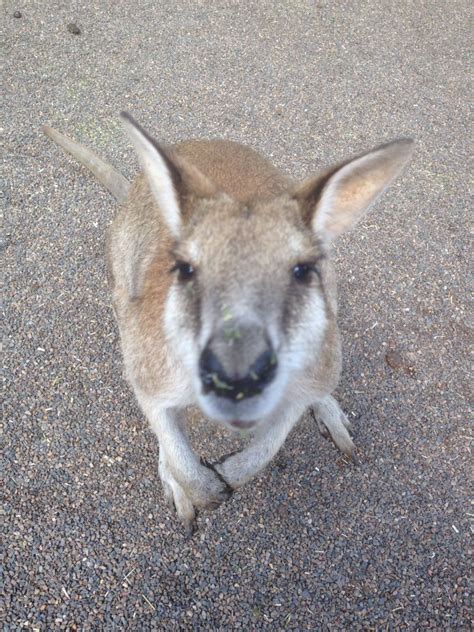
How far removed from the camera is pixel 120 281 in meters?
3.39

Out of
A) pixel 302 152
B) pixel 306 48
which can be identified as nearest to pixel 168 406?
pixel 302 152

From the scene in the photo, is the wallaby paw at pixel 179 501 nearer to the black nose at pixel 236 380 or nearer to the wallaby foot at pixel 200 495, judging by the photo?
the wallaby foot at pixel 200 495

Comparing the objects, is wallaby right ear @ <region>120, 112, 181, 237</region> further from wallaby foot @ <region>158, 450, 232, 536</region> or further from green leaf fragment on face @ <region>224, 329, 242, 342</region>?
wallaby foot @ <region>158, 450, 232, 536</region>

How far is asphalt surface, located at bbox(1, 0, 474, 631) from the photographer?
9.48 ft

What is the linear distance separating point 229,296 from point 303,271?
15.9 inches

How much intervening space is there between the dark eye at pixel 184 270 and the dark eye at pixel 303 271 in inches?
15.6

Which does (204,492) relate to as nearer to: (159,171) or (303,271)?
(303,271)

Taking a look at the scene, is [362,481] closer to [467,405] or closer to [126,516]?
[467,405]

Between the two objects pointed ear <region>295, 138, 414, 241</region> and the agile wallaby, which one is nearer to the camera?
the agile wallaby

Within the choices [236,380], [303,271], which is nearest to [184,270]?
→ [303,271]

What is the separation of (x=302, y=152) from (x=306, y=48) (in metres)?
1.63

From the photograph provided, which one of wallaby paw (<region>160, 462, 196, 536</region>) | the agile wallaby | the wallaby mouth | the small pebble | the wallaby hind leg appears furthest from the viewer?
the small pebble

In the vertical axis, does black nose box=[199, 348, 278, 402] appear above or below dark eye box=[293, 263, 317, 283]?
below

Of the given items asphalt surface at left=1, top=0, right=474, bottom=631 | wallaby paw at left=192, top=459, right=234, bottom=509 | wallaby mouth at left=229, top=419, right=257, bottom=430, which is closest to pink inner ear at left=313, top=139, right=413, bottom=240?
wallaby mouth at left=229, top=419, right=257, bottom=430
